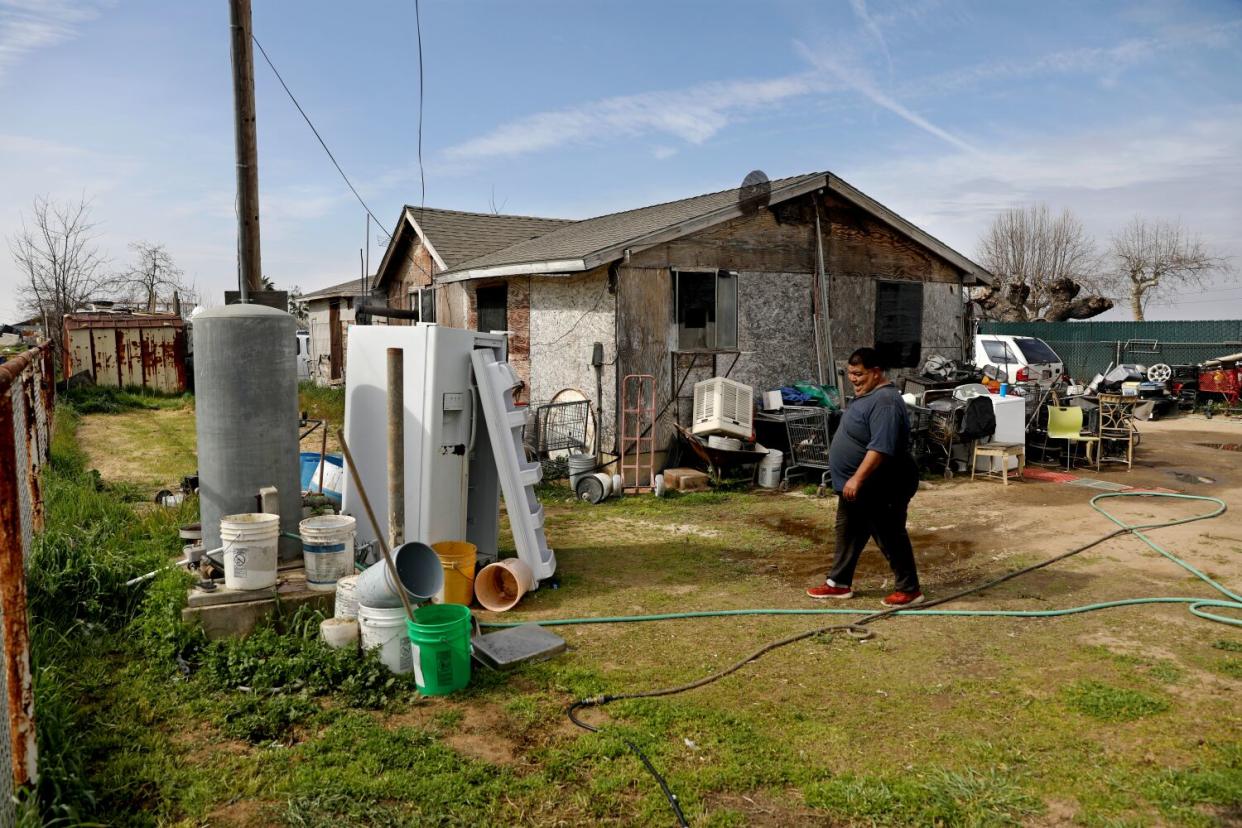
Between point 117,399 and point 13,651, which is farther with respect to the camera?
point 117,399

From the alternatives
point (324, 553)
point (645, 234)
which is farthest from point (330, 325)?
point (324, 553)

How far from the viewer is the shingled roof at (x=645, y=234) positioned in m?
10.5

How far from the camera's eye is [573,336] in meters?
11.3

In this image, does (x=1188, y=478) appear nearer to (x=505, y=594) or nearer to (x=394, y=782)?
(x=505, y=594)

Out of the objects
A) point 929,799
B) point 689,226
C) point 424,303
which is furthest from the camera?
point 424,303

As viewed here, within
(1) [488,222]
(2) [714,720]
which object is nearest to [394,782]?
(2) [714,720]

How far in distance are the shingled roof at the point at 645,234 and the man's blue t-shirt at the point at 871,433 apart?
5.14 m

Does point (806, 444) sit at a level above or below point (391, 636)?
above

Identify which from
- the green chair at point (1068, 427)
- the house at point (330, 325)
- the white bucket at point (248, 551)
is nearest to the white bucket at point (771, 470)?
the green chair at point (1068, 427)

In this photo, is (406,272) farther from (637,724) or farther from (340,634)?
(637,724)

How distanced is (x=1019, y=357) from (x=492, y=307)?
40.7ft

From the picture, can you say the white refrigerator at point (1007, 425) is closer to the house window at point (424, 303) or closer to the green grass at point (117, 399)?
the house window at point (424, 303)

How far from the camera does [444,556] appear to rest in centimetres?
566

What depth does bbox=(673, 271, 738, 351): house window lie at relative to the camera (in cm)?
1107
